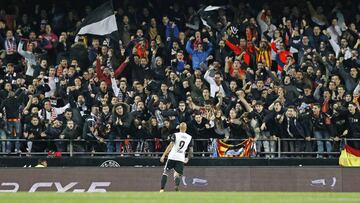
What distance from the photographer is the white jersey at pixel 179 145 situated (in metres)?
29.3

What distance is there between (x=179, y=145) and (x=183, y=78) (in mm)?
4156

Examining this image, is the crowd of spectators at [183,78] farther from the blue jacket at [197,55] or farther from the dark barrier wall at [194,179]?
the dark barrier wall at [194,179]

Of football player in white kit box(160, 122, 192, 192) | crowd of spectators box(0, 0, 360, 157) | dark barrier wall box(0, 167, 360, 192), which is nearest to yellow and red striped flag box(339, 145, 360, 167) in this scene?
Answer: dark barrier wall box(0, 167, 360, 192)

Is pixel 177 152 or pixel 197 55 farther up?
pixel 197 55

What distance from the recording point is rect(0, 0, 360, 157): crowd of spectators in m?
32.1

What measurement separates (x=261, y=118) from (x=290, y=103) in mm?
1274

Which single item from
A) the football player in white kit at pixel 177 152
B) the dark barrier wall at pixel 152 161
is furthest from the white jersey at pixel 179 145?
the dark barrier wall at pixel 152 161

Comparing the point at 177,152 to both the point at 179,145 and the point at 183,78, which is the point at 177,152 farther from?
the point at 183,78

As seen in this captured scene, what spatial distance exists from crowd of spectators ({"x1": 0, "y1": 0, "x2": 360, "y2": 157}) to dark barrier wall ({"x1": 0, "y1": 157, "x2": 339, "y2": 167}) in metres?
0.34

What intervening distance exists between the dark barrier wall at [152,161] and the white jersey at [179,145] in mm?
3090

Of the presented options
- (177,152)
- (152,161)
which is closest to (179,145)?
(177,152)

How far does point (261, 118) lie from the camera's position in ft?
104

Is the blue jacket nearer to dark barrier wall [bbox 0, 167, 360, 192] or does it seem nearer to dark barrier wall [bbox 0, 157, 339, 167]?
dark barrier wall [bbox 0, 157, 339, 167]

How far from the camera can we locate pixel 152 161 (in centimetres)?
3266
